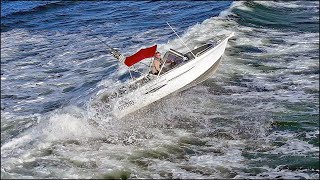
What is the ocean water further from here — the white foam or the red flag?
the red flag

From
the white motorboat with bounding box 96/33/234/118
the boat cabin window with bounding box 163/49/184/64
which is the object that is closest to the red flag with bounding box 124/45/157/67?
the white motorboat with bounding box 96/33/234/118


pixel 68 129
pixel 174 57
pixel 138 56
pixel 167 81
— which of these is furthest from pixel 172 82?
pixel 68 129

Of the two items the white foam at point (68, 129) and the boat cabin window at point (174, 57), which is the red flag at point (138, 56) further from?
the white foam at point (68, 129)

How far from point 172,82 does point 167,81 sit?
0.26 metres

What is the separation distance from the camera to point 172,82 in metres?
18.4

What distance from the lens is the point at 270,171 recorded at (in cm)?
1303

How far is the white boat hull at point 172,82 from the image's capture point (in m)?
17.5

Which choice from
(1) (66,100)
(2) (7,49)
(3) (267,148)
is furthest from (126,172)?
(2) (7,49)

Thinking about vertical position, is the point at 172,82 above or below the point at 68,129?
above

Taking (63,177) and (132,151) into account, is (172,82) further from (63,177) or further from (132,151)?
(63,177)

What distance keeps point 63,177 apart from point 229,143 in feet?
16.9

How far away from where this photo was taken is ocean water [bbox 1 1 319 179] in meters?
13.7

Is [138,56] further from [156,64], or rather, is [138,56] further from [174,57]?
[174,57]

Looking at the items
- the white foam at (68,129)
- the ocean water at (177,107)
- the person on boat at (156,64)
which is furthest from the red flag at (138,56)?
the white foam at (68,129)
